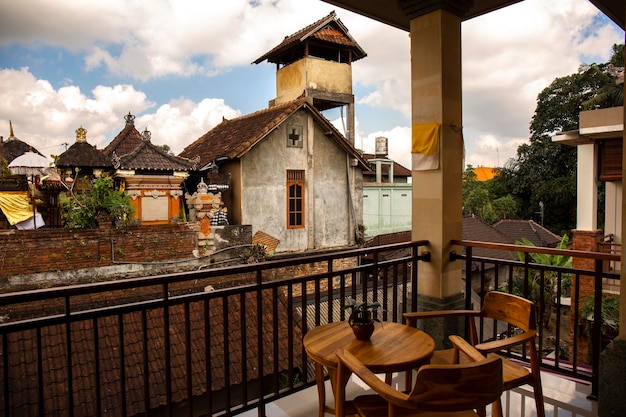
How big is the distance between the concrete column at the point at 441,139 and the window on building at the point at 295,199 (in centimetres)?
902

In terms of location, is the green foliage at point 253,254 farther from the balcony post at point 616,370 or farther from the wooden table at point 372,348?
the balcony post at point 616,370

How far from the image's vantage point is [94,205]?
27.2 feet

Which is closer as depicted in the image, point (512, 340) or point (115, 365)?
point (512, 340)

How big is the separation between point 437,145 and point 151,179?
7842 mm

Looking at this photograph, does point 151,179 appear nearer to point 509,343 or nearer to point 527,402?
point 527,402

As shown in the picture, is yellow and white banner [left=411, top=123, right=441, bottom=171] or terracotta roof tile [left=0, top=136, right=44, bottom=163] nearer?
yellow and white banner [left=411, top=123, right=441, bottom=171]

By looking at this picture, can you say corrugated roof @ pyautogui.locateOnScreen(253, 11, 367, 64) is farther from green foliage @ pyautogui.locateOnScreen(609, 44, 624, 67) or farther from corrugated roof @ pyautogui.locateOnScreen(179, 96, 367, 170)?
green foliage @ pyautogui.locateOnScreen(609, 44, 624, 67)

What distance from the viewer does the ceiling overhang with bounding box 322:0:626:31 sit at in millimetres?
3229

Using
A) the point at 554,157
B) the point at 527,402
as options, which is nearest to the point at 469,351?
the point at 527,402

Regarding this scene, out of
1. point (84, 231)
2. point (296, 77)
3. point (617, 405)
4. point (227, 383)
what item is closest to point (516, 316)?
point (617, 405)

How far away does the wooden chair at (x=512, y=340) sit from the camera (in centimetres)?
193

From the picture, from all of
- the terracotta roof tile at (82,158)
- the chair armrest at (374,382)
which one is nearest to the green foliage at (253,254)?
the terracotta roof tile at (82,158)

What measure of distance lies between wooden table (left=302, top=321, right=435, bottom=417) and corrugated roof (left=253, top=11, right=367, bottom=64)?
12.5m

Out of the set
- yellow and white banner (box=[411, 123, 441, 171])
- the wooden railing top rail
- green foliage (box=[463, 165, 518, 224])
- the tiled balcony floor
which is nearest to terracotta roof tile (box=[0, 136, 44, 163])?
yellow and white banner (box=[411, 123, 441, 171])
